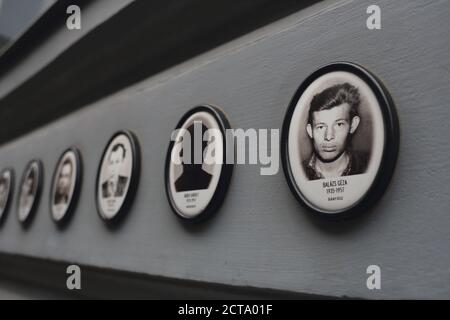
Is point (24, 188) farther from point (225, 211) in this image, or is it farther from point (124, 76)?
point (225, 211)

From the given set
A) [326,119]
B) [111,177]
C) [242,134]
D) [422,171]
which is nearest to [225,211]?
[242,134]

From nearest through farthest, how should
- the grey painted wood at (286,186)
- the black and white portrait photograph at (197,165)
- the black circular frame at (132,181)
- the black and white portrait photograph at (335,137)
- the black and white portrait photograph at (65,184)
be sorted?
1. the grey painted wood at (286,186)
2. the black and white portrait photograph at (335,137)
3. the black and white portrait photograph at (197,165)
4. the black circular frame at (132,181)
5. the black and white portrait photograph at (65,184)

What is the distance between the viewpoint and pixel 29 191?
2.85 m

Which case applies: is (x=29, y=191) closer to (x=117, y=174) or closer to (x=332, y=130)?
(x=117, y=174)

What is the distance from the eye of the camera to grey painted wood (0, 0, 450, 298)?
96 centimetres

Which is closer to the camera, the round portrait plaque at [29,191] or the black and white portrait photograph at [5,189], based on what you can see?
the round portrait plaque at [29,191]

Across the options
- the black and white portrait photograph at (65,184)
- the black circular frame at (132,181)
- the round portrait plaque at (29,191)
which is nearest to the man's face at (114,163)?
the black circular frame at (132,181)

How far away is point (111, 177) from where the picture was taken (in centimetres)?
206

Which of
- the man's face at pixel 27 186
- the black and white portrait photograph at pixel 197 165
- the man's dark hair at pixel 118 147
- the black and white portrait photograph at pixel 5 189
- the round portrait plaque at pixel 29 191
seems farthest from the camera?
the black and white portrait photograph at pixel 5 189

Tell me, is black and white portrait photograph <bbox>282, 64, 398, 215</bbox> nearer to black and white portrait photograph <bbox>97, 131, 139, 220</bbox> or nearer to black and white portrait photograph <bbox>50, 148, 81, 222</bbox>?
black and white portrait photograph <bbox>97, 131, 139, 220</bbox>

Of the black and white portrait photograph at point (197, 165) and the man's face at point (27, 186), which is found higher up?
the man's face at point (27, 186)

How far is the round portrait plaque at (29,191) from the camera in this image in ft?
9.02

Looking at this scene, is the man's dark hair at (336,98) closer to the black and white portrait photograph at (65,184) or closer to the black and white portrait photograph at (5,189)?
the black and white portrait photograph at (65,184)

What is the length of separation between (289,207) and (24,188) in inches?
90.9
